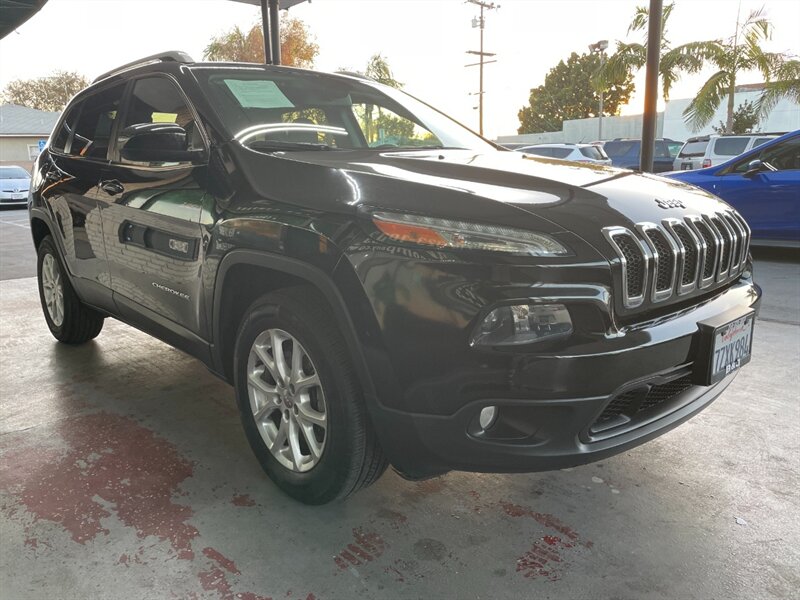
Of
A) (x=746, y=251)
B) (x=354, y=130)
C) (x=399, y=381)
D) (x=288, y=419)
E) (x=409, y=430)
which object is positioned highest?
(x=354, y=130)

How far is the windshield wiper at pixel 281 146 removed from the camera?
2.69 m

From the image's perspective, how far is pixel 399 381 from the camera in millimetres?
1980

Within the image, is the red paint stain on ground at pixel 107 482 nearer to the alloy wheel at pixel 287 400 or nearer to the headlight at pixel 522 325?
the alloy wheel at pixel 287 400

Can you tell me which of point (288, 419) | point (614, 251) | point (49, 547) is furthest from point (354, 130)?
point (49, 547)

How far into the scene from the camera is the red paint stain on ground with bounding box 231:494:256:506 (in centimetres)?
254

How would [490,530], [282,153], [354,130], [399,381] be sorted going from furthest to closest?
[354,130]
[282,153]
[490,530]
[399,381]

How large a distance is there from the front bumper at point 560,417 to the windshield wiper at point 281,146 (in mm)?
1236

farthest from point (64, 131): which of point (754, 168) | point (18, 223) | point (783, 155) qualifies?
point (18, 223)

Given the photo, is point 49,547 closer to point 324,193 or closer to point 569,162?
point 324,193

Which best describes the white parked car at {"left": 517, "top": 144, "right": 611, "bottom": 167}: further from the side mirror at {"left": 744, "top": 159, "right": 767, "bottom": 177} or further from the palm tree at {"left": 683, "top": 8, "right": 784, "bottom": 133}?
the side mirror at {"left": 744, "top": 159, "right": 767, "bottom": 177}

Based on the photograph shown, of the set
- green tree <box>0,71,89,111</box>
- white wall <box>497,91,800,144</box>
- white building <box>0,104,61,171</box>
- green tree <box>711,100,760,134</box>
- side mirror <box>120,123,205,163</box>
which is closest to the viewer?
side mirror <box>120,123,205,163</box>

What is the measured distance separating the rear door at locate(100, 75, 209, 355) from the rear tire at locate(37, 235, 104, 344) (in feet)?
3.39

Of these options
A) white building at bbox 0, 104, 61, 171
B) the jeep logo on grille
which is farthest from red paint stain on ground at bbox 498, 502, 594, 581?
white building at bbox 0, 104, 61, 171

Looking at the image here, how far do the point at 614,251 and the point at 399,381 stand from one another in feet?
2.42
